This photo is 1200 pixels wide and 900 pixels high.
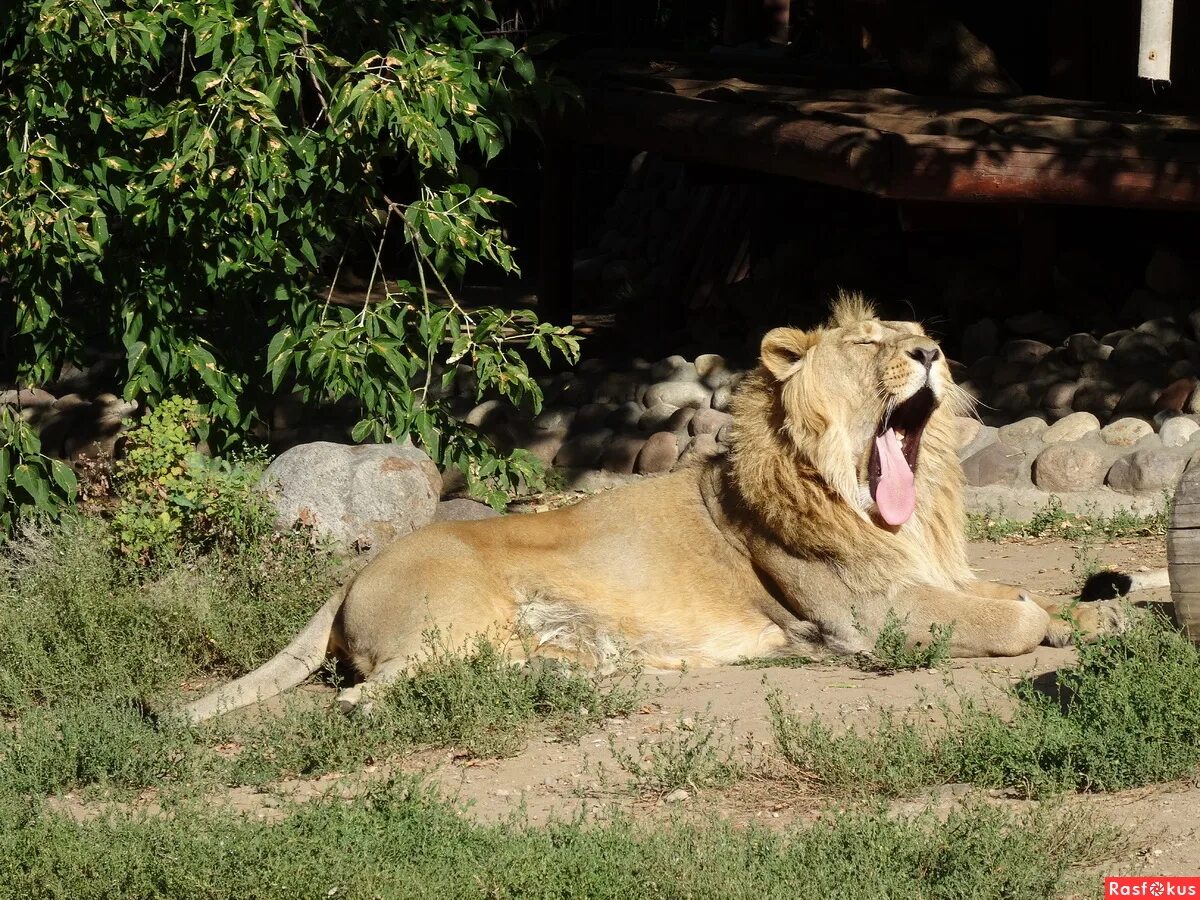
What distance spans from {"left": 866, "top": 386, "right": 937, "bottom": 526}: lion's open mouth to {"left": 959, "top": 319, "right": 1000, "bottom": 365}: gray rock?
16.7ft

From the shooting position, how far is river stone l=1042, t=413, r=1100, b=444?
32.3 ft

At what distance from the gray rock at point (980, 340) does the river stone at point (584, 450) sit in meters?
2.81

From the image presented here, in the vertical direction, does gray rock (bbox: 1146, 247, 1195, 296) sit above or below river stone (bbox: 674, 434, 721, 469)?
above

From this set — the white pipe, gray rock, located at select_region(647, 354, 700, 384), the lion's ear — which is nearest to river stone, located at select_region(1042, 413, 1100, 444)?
gray rock, located at select_region(647, 354, 700, 384)

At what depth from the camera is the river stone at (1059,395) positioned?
34.1ft

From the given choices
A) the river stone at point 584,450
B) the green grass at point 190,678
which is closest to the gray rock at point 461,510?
the green grass at point 190,678

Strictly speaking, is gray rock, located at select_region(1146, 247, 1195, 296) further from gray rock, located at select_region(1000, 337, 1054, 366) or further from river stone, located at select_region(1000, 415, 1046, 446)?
river stone, located at select_region(1000, 415, 1046, 446)

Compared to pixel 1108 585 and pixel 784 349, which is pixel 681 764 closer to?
pixel 784 349

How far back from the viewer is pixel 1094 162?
32.5ft

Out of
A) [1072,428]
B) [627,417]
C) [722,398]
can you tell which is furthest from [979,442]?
[627,417]

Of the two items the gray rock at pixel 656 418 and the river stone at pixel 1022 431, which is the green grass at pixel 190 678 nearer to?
the gray rock at pixel 656 418

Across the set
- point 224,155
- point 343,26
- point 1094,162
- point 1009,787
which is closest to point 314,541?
point 224,155

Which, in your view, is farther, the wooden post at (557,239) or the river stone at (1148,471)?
the wooden post at (557,239)

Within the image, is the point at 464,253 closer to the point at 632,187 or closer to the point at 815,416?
the point at 815,416
